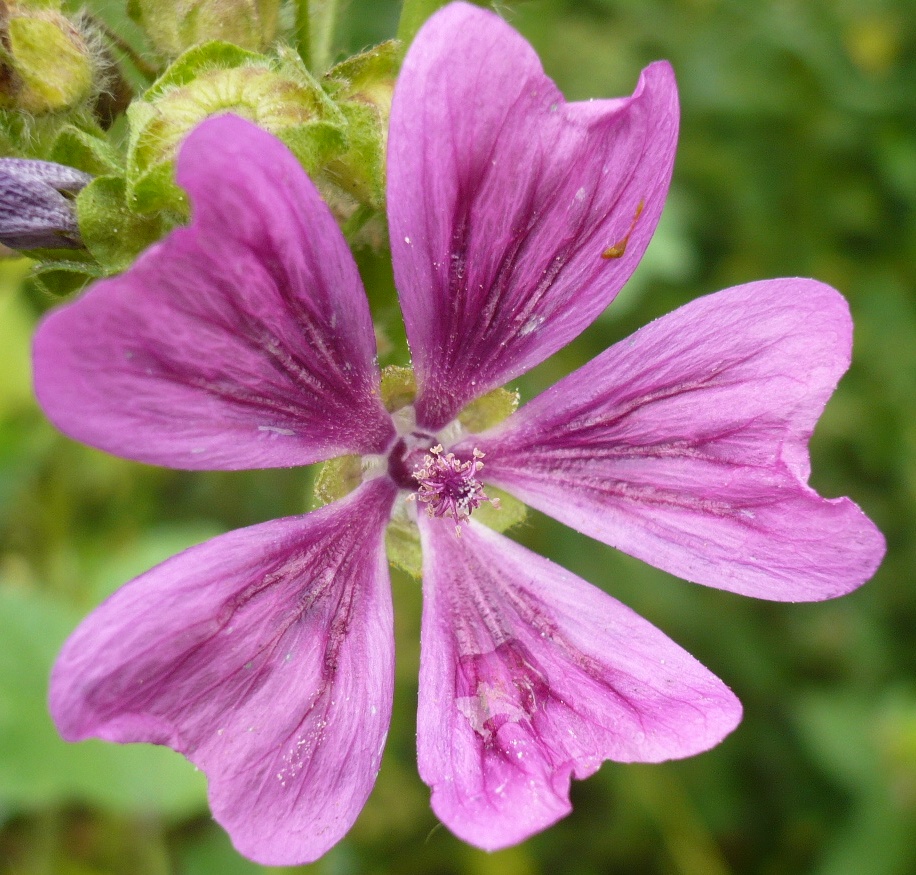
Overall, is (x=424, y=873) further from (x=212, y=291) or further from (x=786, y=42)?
(x=786, y=42)

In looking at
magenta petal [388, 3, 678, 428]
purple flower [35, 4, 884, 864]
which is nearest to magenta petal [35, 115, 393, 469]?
purple flower [35, 4, 884, 864]

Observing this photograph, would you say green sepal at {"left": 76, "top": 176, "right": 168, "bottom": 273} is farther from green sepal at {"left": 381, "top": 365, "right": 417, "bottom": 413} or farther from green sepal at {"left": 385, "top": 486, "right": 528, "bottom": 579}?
green sepal at {"left": 385, "top": 486, "right": 528, "bottom": 579}

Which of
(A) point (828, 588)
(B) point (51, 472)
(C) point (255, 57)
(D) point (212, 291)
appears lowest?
(B) point (51, 472)

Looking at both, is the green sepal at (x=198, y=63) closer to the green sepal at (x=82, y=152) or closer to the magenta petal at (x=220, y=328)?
the green sepal at (x=82, y=152)

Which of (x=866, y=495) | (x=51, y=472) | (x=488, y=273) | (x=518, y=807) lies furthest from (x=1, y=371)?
(x=866, y=495)

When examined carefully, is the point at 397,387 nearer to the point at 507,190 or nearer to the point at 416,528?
the point at 416,528

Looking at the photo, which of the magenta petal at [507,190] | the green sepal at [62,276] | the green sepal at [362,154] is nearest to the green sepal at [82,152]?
the green sepal at [62,276]
